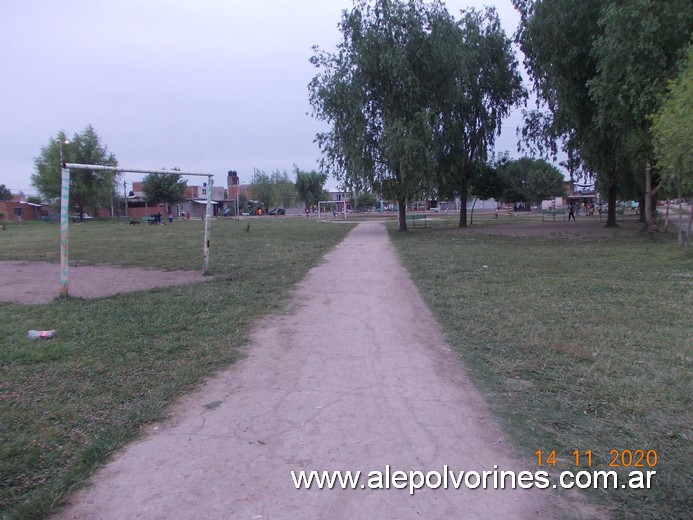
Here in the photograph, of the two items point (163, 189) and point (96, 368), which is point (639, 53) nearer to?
point (96, 368)

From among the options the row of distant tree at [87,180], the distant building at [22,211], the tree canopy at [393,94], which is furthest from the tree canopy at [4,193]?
the tree canopy at [393,94]

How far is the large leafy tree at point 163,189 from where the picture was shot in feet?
224

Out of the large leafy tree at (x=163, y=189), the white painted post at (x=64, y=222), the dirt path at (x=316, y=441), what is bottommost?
the dirt path at (x=316, y=441)

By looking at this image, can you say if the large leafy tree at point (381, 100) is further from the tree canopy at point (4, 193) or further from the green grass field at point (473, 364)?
the tree canopy at point (4, 193)

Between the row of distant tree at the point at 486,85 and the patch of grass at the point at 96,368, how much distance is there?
16664 millimetres

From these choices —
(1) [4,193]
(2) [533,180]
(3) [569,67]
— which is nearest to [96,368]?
(3) [569,67]

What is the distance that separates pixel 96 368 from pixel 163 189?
2655 inches

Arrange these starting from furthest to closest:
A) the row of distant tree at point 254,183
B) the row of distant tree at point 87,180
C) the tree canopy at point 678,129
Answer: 1. the row of distant tree at point 87,180
2. the row of distant tree at point 254,183
3. the tree canopy at point 678,129

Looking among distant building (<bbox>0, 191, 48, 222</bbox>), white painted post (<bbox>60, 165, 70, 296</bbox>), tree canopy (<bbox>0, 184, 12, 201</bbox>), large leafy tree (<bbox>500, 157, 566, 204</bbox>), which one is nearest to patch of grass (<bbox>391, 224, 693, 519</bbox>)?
white painted post (<bbox>60, 165, 70, 296</bbox>)

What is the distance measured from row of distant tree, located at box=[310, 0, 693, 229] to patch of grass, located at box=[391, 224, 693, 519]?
1087 cm

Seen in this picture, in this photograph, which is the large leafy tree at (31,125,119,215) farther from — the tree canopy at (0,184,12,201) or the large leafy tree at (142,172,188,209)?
the tree canopy at (0,184,12,201)

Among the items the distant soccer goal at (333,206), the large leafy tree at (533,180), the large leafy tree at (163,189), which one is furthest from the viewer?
the large leafy tree at (533,180)

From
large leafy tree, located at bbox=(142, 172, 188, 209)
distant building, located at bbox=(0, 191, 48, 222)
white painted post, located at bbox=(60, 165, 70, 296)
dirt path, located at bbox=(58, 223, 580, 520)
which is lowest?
dirt path, located at bbox=(58, 223, 580, 520)

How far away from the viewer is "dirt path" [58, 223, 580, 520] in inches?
122
